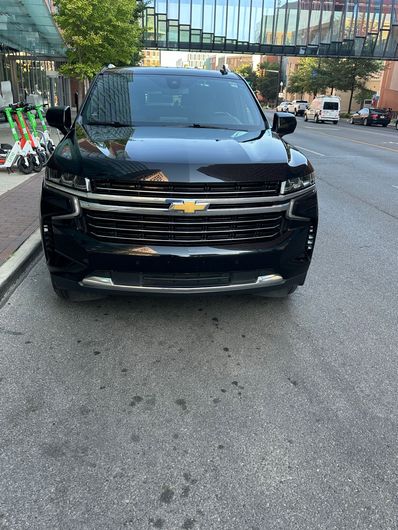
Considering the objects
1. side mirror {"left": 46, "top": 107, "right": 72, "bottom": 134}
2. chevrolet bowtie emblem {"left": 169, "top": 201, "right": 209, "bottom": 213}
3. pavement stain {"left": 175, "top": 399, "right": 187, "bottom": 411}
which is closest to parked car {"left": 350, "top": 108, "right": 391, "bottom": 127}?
side mirror {"left": 46, "top": 107, "right": 72, "bottom": 134}

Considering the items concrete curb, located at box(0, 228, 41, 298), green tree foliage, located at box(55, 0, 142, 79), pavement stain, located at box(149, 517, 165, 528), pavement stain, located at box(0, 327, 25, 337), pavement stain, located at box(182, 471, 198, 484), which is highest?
green tree foliage, located at box(55, 0, 142, 79)

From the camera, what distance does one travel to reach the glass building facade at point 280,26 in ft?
147

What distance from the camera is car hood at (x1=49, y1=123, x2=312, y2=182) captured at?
10.6ft

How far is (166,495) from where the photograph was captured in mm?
2266

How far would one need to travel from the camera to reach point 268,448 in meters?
2.60

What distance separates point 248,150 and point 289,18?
5000 cm

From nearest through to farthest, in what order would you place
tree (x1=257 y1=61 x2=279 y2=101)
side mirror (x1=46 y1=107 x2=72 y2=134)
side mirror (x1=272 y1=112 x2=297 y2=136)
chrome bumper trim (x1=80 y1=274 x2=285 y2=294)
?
chrome bumper trim (x1=80 y1=274 x2=285 y2=294) < side mirror (x1=46 y1=107 x2=72 y2=134) < side mirror (x1=272 y1=112 x2=297 y2=136) < tree (x1=257 y1=61 x2=279 y2=101)

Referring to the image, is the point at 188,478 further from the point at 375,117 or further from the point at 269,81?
the point at 269,81

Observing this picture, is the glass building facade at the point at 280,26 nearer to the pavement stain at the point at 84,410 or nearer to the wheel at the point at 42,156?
the wheel at the point at 42,156

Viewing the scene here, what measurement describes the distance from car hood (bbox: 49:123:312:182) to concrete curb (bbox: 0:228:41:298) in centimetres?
141

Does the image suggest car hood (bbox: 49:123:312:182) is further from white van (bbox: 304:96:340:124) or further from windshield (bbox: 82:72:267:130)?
white van (bbox: 304:96:340:124)

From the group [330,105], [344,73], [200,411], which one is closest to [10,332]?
[200,411]

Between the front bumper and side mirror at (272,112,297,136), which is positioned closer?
the front bumper

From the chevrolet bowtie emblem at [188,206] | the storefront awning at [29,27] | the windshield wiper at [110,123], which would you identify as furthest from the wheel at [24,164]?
the storefront awning at [29,27]
